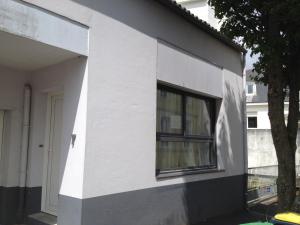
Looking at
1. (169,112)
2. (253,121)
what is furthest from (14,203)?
(253,121)

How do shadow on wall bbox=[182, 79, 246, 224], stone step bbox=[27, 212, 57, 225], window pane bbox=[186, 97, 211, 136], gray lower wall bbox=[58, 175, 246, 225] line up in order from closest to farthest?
gray lower wall bbox=[58, 175, 246, 225] → stone step bbox=[27, 212, 57, 225] → shadow on wall bbox=[182, 79, 246, 224] → window pane bbox=[186, 97, 211, 136]

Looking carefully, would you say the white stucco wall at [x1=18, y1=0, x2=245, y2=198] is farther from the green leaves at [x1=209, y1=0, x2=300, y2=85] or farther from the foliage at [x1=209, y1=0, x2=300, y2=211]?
the foliage at [x1=209, y1=0, x2=300, y2=211]

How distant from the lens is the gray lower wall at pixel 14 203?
653 cm

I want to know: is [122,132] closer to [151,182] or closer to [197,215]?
[151,182]

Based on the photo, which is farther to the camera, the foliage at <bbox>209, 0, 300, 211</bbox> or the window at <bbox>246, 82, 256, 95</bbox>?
the window at <bbox>246, 82, 256, 95</bbox>

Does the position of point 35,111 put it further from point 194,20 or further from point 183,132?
point 194,20

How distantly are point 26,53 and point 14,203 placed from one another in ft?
9.44

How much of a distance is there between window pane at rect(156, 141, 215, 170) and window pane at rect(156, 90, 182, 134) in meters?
0.33

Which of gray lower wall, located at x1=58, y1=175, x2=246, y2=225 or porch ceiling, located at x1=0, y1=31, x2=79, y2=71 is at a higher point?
porch ceiling, located at x1=0, y1=31, x2=79, y2=71

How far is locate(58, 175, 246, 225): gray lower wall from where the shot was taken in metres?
5.55

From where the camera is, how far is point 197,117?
9.08 metres

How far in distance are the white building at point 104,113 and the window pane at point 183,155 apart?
0.12ft

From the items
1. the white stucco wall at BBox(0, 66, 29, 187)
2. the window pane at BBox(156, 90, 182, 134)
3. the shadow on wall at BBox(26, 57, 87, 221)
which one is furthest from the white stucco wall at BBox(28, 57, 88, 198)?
the window pane at BBox(156, 90, 182, 134)


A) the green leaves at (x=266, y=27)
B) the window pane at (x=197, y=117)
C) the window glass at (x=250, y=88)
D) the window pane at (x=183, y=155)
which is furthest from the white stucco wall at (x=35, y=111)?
the window glass at (x=250, y=88)
